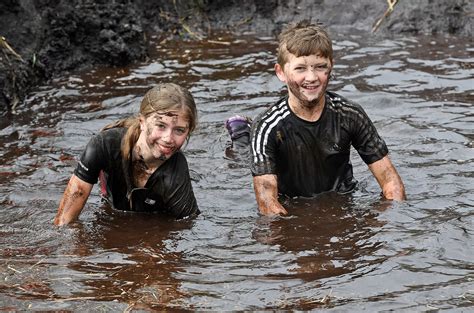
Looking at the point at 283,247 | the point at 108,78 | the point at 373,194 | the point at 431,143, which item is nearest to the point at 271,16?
the point at 108,78

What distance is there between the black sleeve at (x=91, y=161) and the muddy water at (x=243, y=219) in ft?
1.40

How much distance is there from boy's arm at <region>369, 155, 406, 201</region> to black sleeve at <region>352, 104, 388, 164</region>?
2.3 inches

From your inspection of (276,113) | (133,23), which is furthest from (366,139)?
(133,23)

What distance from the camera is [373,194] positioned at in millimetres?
7344

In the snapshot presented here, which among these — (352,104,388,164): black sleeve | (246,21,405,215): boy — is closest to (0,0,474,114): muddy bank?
(246,21,405,215): boy

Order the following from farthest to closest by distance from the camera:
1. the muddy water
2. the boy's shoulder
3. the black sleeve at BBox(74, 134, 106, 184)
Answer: the boy's shoulder → the black sleeve at BBox(74, 134, 106, 184) → the muddy water

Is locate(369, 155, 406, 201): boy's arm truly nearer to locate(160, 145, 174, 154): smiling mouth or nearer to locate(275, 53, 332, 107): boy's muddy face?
locate(275, 53, 332, 107): boy's muddy face

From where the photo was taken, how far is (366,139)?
23.0 ft

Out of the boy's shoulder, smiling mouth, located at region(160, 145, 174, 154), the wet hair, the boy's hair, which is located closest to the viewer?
the wet hair

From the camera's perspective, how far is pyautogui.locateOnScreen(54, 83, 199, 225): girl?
6.24m

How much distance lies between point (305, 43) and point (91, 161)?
1.92 meters

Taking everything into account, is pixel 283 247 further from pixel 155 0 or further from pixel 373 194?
pixel 155 0

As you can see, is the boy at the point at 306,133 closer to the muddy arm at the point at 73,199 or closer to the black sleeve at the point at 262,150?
the black sleeve at the point at 262,150

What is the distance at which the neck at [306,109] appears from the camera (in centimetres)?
687
